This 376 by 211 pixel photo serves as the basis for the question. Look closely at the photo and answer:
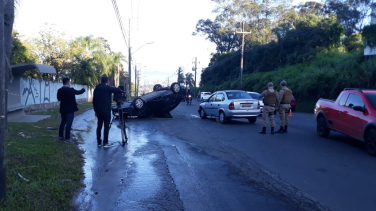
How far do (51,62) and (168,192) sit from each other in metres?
30.6

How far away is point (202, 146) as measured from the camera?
373 inches

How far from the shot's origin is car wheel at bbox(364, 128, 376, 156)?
26.0 feet

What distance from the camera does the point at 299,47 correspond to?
133 feet

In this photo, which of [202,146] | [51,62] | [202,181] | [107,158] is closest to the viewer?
[202,181]

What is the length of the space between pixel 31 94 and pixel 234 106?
1259 cm

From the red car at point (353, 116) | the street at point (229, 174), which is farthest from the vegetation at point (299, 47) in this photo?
the street at point (229, 174)

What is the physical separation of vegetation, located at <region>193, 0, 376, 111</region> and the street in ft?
52.8

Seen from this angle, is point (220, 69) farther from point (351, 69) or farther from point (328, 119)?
point (328, 119)

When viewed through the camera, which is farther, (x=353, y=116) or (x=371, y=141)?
(x=353, y=116)

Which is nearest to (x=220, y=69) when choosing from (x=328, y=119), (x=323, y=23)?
(x=323, y=23)

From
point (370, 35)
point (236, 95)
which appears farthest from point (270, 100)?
point (370, 35)

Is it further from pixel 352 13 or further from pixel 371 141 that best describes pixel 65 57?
pixel 352 13

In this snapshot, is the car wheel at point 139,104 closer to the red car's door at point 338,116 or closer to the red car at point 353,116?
the red car at point 353,116

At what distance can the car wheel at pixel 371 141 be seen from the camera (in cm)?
792
